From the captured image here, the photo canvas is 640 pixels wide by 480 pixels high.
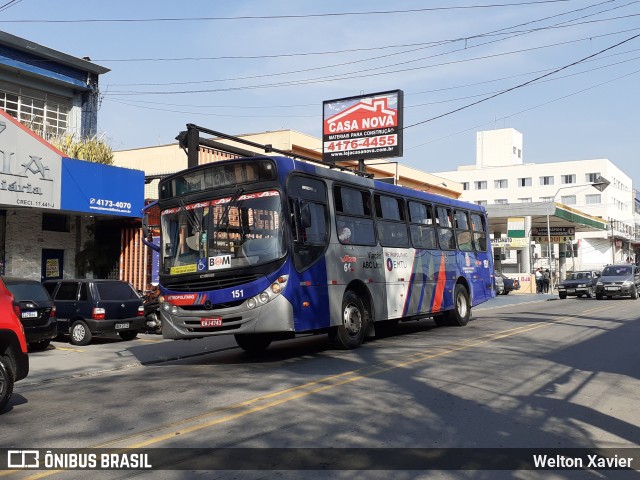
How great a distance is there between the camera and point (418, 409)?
273 inches

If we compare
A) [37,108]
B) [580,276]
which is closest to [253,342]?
[37,108]

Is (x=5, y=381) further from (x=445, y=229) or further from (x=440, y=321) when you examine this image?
(x=440, y=321)

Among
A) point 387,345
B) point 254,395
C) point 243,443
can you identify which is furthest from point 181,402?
point 387,345

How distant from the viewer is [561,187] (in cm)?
7944

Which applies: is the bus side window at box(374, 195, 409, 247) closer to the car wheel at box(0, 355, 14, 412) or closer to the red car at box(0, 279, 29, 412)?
the red car at box(0, 279, 29, 412)

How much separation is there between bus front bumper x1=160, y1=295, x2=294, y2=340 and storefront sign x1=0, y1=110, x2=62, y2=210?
8.74 metres

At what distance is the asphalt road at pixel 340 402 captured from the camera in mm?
5656

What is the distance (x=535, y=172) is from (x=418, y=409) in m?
87.6

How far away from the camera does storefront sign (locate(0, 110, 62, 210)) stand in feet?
Result: 52.6

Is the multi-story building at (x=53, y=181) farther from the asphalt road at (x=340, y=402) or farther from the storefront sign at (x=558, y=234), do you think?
the storefront sign at (x=558, y=234)

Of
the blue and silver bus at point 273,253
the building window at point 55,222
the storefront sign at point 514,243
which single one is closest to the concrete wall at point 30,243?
the building window at point 55,222

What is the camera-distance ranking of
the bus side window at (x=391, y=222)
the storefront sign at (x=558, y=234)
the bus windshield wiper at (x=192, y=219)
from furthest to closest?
the storefront sign at (x=558, y=234)
the bus side window at (x=391, y=222)
the bus windshield wiper at (x=192, y=219)

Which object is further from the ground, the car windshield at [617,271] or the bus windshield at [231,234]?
the bus windshield at [231,234]

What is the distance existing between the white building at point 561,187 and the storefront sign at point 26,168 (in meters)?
64.1
